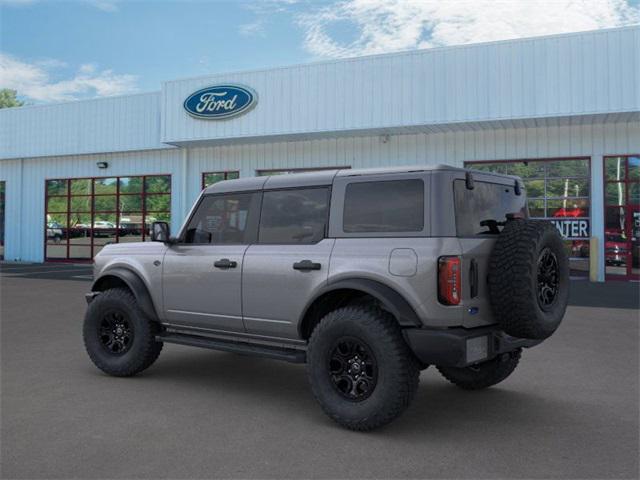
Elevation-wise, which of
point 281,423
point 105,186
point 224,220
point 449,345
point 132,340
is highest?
point 105,186

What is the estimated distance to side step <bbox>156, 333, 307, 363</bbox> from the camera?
4.96 meters

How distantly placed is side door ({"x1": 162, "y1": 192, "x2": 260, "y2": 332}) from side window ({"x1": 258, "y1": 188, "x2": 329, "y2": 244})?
0.13 meters

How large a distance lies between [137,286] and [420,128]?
1299cm

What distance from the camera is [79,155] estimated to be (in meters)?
24.9

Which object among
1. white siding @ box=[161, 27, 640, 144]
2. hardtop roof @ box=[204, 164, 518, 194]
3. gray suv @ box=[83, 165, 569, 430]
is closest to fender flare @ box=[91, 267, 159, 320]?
gray suv @ box=[83, 165, 569, 430]

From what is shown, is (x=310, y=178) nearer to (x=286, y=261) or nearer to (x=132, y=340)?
(x=286, y=261)

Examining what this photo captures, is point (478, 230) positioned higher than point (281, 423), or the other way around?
point (478, 230)

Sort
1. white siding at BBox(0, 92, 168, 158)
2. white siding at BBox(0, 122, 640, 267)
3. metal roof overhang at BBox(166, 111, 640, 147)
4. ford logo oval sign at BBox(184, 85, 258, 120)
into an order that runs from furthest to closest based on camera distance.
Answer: white siding at BBox(0, 92, 168, 158) → ford logo oval sign at BBox(184, 85, 258, 120) → white siding at BBox(0, 122, 640, 267) → metal roof overhang at BBox(166, 111, 640, 147)

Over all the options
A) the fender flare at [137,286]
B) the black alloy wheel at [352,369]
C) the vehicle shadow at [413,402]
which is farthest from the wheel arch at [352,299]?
the fender flare at [137,286]

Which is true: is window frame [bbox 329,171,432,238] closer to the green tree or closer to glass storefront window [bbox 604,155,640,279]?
glass storefront window [bbox 604,155,640,279]

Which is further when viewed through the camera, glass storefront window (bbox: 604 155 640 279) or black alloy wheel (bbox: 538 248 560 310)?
glass storefront window (bbox: 604 155 640 279)

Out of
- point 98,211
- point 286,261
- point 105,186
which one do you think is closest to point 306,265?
point 286,261

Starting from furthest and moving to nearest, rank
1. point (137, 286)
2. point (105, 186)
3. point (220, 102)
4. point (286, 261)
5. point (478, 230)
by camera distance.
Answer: point (105, 186), point (220, 102), point (137, 286), point (286, 261), point (478, 230)

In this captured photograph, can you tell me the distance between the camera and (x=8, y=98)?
7556 centimetres
